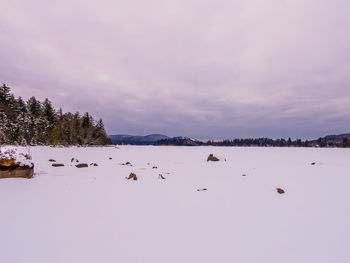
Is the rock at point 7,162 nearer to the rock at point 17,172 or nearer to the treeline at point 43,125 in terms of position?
the rock at point 17,172

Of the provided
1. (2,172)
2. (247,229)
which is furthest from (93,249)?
(2,172)

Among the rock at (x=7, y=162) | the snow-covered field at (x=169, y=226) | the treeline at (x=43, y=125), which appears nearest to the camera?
the snow-covered field at (x=169, y=226)

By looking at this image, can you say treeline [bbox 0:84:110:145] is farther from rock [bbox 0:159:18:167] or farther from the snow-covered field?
the snow-covered field

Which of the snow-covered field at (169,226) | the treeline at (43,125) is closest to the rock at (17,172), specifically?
the snow-covered field at (169,226)

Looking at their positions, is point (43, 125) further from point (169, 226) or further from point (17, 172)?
point (169, 226)

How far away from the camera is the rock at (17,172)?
9.60 metres

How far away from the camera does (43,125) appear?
57.7 metres

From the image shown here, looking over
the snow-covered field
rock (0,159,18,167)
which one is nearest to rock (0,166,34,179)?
rock (0,159,18,167)

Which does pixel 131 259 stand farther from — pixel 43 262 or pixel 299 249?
pixel 299 249

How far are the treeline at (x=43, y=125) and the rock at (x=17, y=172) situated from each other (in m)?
41.2

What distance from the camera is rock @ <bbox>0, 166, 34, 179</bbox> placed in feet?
31.5

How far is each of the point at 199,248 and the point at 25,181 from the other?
9.07m

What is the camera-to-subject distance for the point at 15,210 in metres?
5.38

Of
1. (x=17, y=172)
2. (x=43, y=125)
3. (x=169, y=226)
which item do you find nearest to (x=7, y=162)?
(x=17, y=172)
